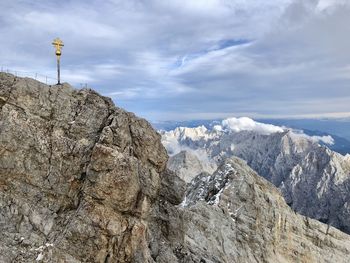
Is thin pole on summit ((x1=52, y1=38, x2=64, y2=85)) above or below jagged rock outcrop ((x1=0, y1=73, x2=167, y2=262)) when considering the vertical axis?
above

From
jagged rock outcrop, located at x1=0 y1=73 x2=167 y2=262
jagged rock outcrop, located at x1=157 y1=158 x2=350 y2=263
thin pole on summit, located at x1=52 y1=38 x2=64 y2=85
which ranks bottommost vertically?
jagged rock outcrop, located at x1=157 y1=158 x2=350 y2=263

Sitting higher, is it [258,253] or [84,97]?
[84,97]

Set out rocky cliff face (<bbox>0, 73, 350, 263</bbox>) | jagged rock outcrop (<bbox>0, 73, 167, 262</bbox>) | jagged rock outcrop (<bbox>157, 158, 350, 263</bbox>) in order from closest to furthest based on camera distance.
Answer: jagged rock outcrop (<bbox>0, 73, 167, 262</bbox>) < rocky cliff face (<bbox>0, 73, 350, 263</bbox>) < jagged rock outcrop (<bbox>157, 158, 350, 263</bbox>)

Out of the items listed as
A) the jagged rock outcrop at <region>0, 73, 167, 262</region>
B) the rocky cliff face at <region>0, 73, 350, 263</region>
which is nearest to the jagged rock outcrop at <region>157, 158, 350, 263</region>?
the rocky cliff face at <region>0, 73, 350, 263</region>

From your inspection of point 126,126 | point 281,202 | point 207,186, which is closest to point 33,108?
point 126,126

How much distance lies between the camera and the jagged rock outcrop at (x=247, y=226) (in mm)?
85500

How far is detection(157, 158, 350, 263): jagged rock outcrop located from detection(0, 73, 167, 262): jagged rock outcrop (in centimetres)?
2968

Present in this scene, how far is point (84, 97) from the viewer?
48500mm

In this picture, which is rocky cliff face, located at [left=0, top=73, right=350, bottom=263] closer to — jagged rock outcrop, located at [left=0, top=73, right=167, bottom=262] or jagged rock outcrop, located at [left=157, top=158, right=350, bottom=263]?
jagged rock outcrop, located at [left=0, top=73, right=167, bottom=262]

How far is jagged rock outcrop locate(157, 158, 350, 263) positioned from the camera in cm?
8550

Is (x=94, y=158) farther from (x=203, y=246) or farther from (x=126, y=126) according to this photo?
(x=203, y=246)

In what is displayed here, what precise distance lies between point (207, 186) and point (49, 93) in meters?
72.6

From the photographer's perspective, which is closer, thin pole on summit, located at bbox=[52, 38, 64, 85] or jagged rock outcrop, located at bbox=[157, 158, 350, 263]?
thin pole on summit, located at bbox=[52, 38, 64, 85]

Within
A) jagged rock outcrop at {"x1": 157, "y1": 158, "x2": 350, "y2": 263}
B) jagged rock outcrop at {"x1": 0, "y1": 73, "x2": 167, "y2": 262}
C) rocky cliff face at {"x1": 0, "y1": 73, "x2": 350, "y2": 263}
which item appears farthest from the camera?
jagged rock outcrop at {"x1": 157, "y1": 158, "x2": 350, "y2": 263}
